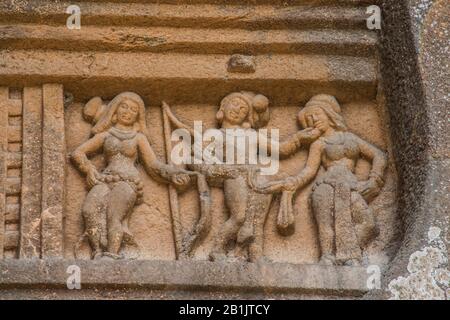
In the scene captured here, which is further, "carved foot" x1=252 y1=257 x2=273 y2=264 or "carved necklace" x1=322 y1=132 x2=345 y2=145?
"carved necklace" x1=322 y1=132 x2=345 y2=145

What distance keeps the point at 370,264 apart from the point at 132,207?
40.1 inches

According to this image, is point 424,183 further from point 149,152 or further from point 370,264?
point 149,152

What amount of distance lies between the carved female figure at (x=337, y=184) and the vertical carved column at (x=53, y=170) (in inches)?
32.8

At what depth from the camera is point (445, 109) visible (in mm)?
6219

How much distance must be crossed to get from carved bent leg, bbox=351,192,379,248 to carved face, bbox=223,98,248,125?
60cm

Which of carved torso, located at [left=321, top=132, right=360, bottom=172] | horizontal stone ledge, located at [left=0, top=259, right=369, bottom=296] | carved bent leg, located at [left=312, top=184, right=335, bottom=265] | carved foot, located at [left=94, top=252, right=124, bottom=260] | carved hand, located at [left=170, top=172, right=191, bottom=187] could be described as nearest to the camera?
horizontal stone ledge, located at [left=0, top=259, right=369, bottom=296]

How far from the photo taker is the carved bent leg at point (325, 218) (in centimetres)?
617

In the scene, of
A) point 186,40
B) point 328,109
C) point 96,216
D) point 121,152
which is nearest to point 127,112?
point 121,152

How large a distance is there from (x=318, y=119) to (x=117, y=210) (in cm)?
98

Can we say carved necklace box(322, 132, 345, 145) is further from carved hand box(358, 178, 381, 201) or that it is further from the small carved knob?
the small carved knob

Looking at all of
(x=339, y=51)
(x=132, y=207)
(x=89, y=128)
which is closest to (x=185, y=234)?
(x=132, y=207)

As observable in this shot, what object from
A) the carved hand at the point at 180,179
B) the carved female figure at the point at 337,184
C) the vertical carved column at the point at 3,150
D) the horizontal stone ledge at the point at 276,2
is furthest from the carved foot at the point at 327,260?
the vertical carved column at the point at 3,150

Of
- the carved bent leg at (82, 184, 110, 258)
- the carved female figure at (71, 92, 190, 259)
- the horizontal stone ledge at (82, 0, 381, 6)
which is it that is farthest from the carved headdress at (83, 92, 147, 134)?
the horizontal stone ledge at (82, 0, 381, 6)

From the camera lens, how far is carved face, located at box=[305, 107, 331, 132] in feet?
21.2
